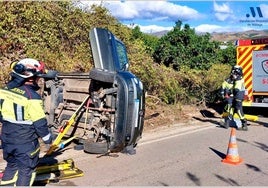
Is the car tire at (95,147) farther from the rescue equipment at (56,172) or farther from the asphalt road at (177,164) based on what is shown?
the rescue equipment at (56,172)

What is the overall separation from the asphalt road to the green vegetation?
281 cm

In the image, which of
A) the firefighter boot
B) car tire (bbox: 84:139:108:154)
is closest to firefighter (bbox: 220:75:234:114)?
the firefighter boot

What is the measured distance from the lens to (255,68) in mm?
11805

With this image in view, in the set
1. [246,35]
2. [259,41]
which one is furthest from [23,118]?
[246,35]

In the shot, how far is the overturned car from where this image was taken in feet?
19.4

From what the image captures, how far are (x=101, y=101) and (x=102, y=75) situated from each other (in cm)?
52

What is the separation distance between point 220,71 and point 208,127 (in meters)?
4.60

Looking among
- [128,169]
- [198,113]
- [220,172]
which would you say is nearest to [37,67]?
[128,169]

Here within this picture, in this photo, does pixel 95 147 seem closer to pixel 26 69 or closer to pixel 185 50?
pixel 26 69

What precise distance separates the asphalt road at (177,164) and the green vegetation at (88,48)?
281 cm

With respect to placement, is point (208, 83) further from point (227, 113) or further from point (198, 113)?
point (227, 113)

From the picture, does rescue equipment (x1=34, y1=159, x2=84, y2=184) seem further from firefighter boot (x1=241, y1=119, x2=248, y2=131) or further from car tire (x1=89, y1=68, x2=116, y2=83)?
firefighter boot (x1=241, y1=119, x2=248, y2=131)

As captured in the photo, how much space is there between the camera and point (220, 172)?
5738 millimetres

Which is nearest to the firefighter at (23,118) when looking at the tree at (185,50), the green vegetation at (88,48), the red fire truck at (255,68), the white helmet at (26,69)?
the white helmet at (26,69)
